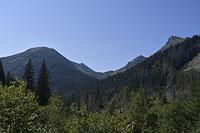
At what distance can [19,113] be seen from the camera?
31625mm

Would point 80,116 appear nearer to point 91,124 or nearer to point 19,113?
point 91,124

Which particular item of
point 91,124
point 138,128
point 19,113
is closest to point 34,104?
point 19,113

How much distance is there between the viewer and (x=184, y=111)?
95.0 m

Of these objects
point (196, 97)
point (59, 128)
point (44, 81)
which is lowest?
point (59, 128)

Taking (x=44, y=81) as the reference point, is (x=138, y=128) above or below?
below

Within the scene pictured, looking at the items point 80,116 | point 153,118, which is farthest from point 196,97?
point 80,116

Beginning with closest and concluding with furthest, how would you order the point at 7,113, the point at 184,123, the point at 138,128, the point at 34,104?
1. the point at 7,113
2. the point at 34,104
3. the point at 138,128
4. the point at 184,123

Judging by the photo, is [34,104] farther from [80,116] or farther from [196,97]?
[196,97]

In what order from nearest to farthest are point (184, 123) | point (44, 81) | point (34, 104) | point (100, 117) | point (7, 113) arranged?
1. point (7, 113)
2. point (34, 104)
3. point (100, 117)
4. point (184, 123)
5. point (44, 81)

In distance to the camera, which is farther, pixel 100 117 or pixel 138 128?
pixel 138 128

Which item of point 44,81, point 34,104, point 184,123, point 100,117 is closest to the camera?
point 34,104

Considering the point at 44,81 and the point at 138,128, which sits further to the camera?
the point at 44,81

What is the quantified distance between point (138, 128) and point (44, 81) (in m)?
44.7

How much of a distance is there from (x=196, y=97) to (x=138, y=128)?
15230mm
